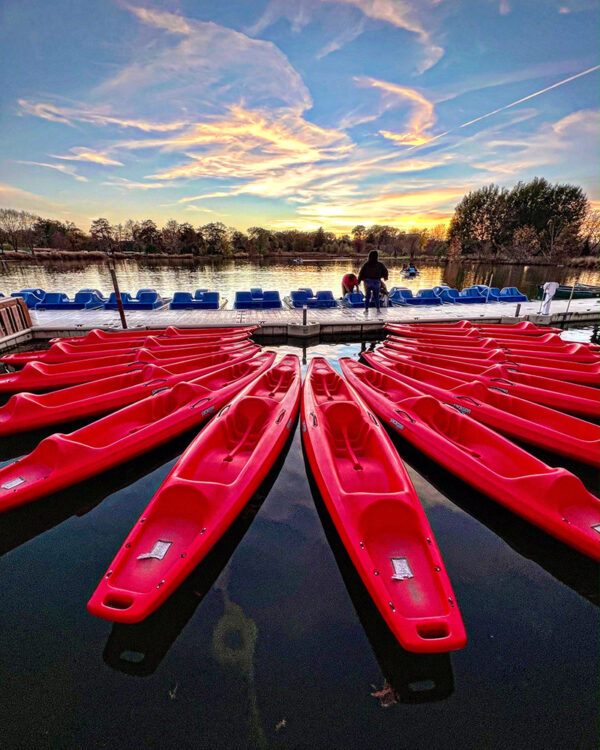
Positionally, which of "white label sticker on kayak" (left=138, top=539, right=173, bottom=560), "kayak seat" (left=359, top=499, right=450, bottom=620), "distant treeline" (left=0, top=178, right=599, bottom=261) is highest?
"distant treeline" (left=0, top=178, right=599, bottom=261)

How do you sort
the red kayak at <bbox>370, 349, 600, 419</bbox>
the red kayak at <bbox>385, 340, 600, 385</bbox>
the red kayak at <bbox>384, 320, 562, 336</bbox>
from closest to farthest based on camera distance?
the red kayak at <bbox>370, 349, 600, 419</bbox> → the red kayak at <bbox>385, 340, 600, 385</bbox> → the red kayak at <bbox>384, 320, 562, 336</bbox>

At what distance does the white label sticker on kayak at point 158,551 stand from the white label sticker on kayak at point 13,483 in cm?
235

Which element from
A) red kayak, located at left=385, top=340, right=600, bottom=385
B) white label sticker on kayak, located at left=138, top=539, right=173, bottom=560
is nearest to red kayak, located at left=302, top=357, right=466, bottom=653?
white label sticker on kayak, located at left=138, top=539, right=173, bottom=560

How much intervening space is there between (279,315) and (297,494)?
10.8 metres

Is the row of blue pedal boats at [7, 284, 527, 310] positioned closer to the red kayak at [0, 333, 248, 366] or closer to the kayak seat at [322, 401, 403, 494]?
the red kayak at [0, 333, 248, 366]

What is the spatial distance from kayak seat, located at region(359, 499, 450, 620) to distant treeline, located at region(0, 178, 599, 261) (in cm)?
5896

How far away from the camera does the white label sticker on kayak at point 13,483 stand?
161 inches

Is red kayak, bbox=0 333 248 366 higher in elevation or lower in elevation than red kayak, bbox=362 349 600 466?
higher

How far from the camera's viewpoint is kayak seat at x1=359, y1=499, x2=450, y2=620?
2801 mm

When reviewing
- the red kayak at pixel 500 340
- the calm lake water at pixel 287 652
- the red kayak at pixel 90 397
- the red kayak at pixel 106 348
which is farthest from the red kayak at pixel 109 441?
the red kayak at pixel 500 340

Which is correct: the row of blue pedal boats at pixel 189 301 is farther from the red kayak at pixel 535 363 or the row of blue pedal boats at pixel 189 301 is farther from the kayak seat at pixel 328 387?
the kayak seat at pixel 328 387

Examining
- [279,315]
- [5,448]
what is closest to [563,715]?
[5,448]

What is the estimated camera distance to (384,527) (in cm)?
359

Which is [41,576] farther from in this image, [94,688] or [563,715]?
[563,715]
